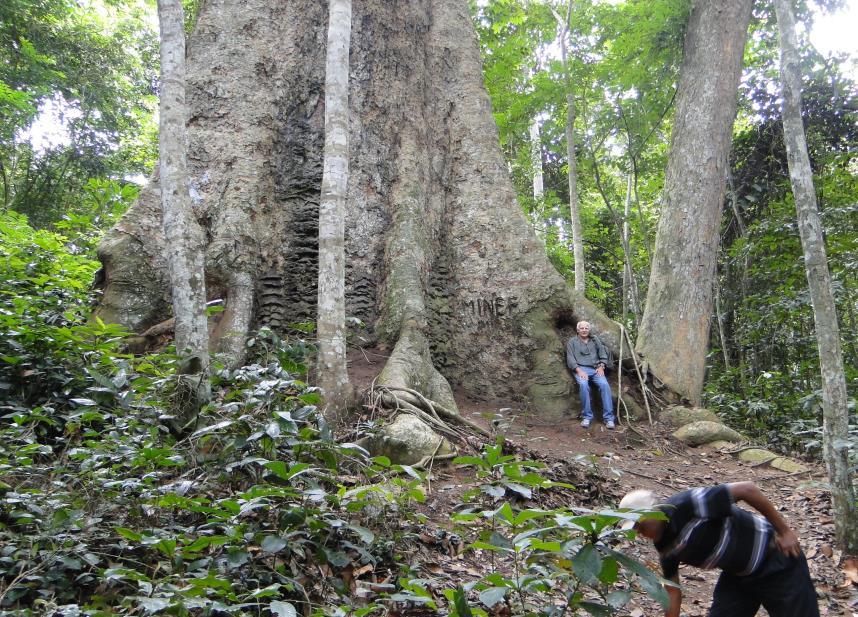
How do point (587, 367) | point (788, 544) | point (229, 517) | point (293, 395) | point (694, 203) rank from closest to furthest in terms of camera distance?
point (229, 517)
point (788, 544)
point (293, 395)
point (587, 367)
point (694, 203)

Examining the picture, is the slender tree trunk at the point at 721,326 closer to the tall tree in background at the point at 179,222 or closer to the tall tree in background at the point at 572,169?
the tall tree in background at the point at 572,169

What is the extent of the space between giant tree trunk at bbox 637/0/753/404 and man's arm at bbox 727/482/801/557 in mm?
4777

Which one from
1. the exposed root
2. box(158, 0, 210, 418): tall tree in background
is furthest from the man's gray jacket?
box(158, 0, 210, 418): tall tree in background

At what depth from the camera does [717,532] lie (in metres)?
2.71

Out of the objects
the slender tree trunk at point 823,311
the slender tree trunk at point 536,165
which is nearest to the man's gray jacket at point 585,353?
the slender tree trunk at point 823,311

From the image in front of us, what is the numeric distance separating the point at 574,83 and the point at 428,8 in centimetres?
425

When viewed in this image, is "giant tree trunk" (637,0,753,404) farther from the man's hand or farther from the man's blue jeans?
the man's hand

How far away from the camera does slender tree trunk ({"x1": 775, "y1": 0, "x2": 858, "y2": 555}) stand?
4.32 metres

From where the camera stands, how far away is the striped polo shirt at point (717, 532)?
268 centimetres

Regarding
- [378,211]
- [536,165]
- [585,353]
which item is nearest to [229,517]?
[378,211]

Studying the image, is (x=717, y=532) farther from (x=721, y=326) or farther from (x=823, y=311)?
(x=721, y=326)

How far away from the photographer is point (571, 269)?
1611 centimetres

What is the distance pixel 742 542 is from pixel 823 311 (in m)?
2.77

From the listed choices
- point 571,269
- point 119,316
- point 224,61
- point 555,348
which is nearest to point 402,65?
point 224,61
